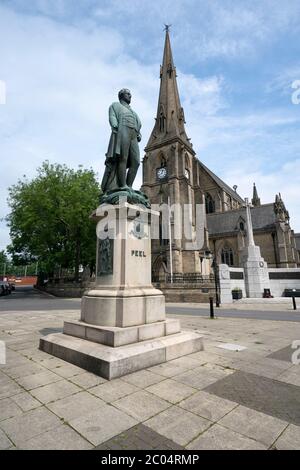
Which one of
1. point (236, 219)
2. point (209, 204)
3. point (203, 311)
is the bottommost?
point (203, 311)

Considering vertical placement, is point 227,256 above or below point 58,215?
below

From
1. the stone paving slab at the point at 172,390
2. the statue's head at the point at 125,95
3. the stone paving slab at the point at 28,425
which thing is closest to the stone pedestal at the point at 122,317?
the stone paving slab at the point at 172,390

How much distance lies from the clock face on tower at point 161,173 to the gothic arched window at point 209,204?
11588 mm

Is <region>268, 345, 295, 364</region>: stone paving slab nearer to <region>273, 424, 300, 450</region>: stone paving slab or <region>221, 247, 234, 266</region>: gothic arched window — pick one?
<region>273, 424, 300, 450</region>: stone paving slab

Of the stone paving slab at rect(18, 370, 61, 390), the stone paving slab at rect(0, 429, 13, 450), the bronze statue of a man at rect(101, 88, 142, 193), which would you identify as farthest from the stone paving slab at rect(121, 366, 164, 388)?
the bronze statue of a man at rect(101, 88, 142, 193)

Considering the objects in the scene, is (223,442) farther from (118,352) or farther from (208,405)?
(118,352)

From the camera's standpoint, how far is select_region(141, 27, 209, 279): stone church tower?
35.7 metres

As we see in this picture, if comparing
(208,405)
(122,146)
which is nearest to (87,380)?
(208,405)

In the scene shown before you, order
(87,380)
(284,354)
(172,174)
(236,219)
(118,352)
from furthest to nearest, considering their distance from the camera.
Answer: (236,219) → (172,174) → (284,354) → (118,352) → (87,380)

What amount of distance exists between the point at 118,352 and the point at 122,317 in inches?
27.5

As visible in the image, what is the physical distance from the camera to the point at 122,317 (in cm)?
455

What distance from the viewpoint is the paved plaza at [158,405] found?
7.52 feet

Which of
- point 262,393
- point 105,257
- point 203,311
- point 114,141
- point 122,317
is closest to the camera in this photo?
point 262,393

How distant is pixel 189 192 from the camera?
38.0 meters
